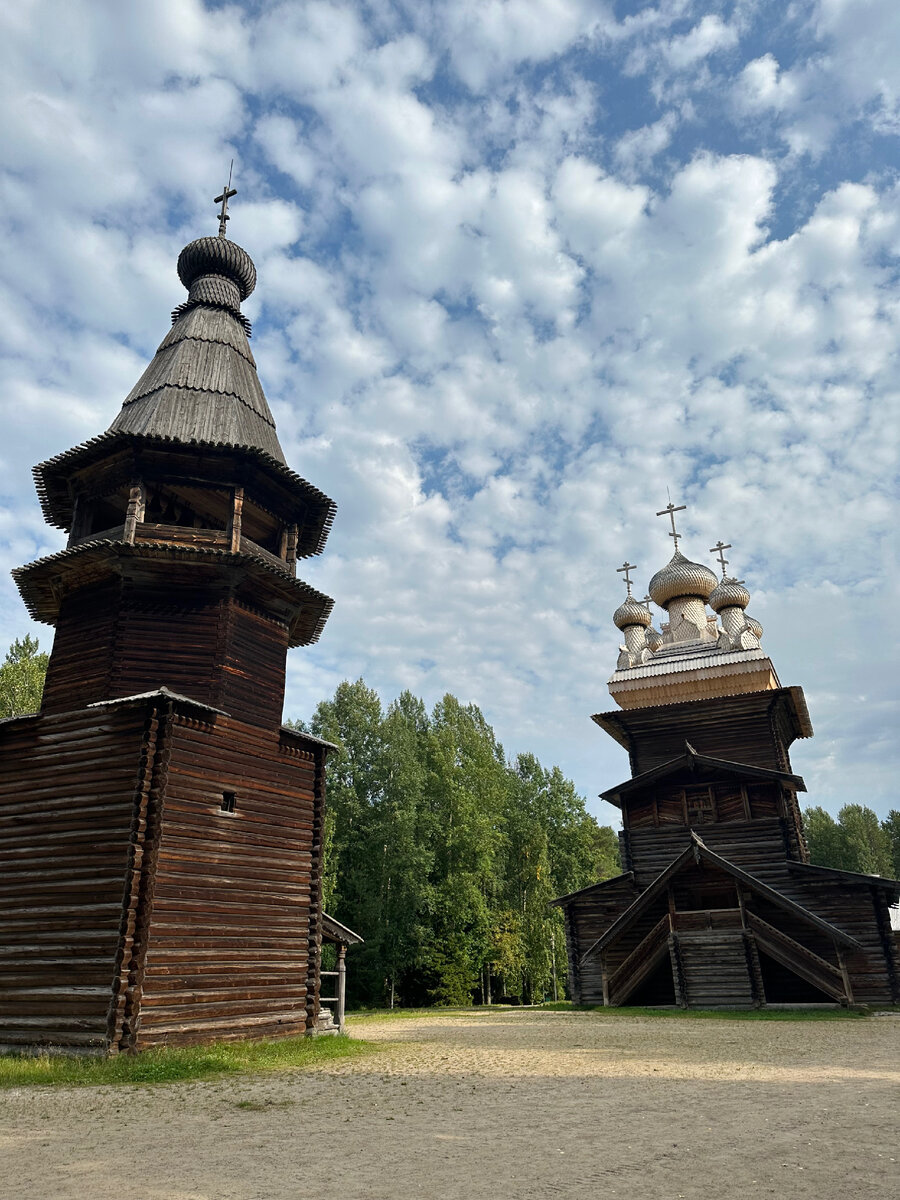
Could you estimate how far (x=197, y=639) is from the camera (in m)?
16.1

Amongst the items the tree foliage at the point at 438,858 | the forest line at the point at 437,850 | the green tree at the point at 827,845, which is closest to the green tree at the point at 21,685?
the forest line at the point at 437,850

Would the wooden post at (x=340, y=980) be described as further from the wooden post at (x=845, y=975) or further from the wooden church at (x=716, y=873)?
the wooden post at (x=845, y=975)

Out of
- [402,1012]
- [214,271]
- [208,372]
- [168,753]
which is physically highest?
[214,271]

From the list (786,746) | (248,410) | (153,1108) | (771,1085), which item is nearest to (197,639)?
(248,410)

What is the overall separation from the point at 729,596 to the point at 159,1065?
2881cm

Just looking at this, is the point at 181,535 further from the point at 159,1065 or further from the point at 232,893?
the point at 159,1065

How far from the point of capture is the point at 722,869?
2220cm

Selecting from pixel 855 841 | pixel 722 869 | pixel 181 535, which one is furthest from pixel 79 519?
pixel 855 841

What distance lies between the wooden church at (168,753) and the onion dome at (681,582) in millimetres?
19549

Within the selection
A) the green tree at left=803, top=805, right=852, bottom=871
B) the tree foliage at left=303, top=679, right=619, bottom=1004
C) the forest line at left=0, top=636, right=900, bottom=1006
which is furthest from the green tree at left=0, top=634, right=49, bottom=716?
the green tree at left=803, top=805, right=852, bottom=871

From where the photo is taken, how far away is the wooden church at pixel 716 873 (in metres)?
21.3

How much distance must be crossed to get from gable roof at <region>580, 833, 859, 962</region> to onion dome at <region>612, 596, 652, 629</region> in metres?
14.6

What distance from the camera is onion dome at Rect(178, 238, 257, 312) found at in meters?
21.2

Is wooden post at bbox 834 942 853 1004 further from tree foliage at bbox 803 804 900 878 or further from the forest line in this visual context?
tree foliage at bbox 803 804 900 878
